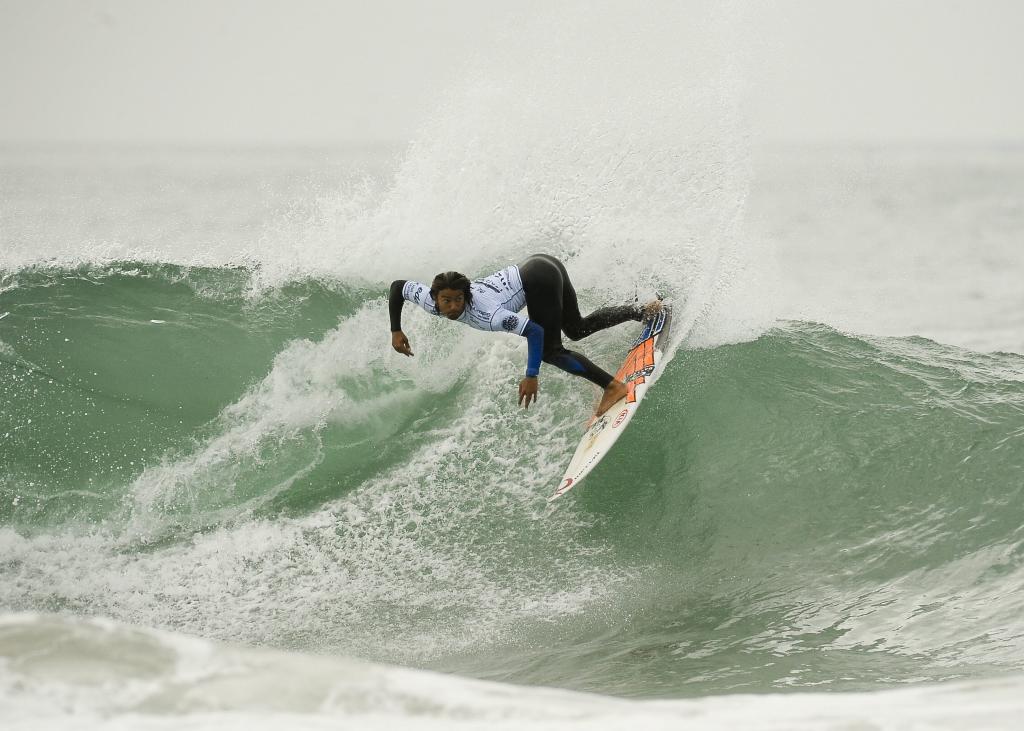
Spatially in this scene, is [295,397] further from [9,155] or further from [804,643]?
[9,155]

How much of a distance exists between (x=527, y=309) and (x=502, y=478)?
112cm

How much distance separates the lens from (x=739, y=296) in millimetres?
7234

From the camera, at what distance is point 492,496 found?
18.5 ft

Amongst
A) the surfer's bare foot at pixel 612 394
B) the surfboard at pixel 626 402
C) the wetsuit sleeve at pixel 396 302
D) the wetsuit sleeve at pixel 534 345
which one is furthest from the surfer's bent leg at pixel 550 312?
the wetsuit sleeve at pixel 396 302

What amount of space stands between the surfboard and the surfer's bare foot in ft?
0.08

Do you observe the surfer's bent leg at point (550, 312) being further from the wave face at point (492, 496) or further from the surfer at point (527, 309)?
the wave face at point (492, 496)

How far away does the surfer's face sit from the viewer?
5.07 m

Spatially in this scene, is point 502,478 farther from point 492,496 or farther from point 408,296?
point 408,296

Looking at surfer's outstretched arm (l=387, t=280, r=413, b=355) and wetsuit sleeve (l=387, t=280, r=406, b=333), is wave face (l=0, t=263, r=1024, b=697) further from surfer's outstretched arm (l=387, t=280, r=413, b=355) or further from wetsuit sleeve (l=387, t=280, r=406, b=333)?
wetsuit sleeve (l=387, t=280, r=406, b=333)

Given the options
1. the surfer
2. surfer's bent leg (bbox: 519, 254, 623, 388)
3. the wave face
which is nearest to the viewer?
the wave face

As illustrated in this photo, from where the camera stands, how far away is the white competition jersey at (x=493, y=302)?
528cm

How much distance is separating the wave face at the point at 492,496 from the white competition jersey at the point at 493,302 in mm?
974

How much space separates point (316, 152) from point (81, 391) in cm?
2886

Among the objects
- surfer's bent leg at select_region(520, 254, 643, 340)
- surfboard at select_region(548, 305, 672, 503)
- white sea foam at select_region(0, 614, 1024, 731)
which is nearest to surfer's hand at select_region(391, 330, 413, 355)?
surfer's bent leg at select_region(520, 254, 643, 340)
